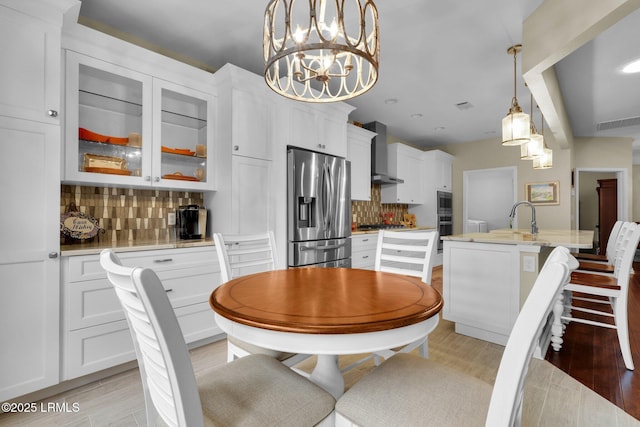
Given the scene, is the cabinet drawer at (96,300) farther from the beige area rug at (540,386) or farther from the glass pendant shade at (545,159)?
the glass pendant shade at (545,159)

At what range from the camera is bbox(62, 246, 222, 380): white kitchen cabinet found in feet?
6.03

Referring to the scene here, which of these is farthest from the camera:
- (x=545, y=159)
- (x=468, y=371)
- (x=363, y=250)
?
(x=363, y=250)

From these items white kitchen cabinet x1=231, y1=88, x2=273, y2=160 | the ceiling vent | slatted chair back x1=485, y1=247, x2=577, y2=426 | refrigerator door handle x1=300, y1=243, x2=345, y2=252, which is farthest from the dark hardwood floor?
the ceiling vent

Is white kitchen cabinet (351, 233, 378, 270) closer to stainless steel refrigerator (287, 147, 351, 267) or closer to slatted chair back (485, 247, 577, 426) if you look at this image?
stainless steel refrigerator (287, 147, 351, 267)

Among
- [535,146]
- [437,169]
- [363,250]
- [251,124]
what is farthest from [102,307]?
[437,169]

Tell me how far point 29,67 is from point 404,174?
4.91m

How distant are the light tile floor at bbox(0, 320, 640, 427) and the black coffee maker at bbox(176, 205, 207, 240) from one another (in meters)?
0.99

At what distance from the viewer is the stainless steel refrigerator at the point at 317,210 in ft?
9.87

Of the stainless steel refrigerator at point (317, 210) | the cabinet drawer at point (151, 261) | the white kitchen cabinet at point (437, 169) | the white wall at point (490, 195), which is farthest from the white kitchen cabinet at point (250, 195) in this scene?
the white wall at point (490, 195)

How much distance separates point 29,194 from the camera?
172cm

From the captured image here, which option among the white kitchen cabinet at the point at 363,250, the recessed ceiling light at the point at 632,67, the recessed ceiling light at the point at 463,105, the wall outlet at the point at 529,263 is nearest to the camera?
the wall outlet at the point at 529,263

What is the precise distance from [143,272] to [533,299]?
2.68 feet

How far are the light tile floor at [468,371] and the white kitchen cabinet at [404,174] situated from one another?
3.37m

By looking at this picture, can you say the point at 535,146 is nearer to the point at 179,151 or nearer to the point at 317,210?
the point at 317,210
